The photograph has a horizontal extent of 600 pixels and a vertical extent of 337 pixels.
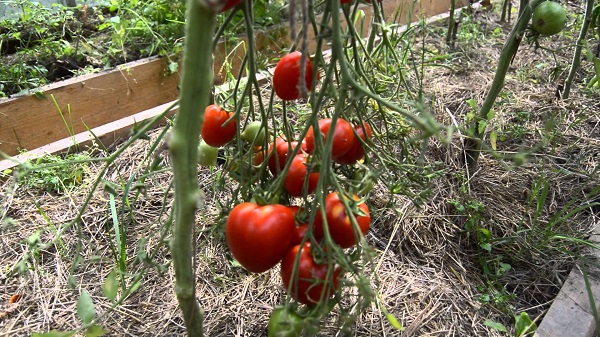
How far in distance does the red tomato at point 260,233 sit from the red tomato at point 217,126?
203mm

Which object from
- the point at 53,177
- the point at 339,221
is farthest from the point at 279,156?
the point at 53,177

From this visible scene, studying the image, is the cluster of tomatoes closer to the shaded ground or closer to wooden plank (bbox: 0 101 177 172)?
the shaded ground

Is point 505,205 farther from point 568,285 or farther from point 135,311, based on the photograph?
point 135,311

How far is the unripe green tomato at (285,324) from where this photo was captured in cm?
66

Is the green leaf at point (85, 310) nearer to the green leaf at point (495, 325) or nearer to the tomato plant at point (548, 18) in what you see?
the green leaf at point (495, 325)

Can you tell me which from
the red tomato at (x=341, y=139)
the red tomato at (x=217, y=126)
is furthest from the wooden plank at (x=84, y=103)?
the red tomato at (x=341, y=139)

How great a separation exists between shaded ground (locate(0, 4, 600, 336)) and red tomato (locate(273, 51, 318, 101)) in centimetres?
31

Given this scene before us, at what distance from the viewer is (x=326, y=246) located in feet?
2.18

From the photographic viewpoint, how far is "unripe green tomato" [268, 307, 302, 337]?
656 millimetres

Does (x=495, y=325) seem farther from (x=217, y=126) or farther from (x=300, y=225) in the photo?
(x=217, y=126)

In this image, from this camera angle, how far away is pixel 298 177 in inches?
29.6

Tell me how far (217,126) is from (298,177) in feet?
0.67

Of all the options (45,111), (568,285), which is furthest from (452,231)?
(45,111)

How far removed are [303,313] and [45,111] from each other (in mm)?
1482
